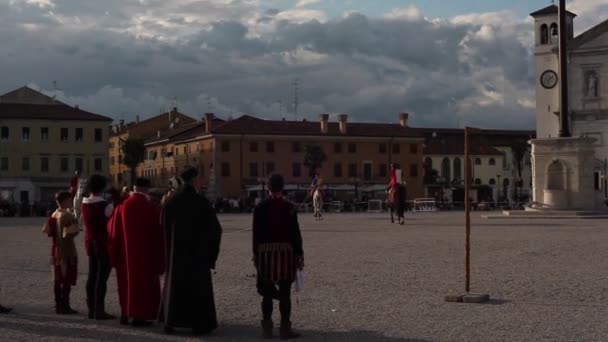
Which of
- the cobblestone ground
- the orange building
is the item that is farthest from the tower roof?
the cobblestone ground

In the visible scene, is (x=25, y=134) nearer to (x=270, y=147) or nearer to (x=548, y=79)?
(x=270, y=147)

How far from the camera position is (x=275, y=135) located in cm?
9881

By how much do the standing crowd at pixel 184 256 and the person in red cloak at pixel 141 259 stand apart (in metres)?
0.01

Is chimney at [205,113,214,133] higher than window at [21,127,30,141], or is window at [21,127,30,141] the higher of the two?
chimney at [205,113,214,133]

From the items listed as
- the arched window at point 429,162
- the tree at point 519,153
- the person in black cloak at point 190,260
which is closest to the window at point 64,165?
the arched window at point 429,162

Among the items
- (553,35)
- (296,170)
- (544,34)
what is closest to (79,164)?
(296,170)

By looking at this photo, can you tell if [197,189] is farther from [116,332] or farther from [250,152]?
[250,152]

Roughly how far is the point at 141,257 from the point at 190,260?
670mm

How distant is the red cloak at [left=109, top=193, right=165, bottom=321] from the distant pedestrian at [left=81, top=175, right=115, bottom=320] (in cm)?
69

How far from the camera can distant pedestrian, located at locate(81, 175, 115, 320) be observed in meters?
10.8

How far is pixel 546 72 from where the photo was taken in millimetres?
94062

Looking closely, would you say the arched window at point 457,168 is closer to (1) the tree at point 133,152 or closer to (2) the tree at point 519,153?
(2) the tree at point 519,153

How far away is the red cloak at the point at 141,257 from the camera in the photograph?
9945 millimetres

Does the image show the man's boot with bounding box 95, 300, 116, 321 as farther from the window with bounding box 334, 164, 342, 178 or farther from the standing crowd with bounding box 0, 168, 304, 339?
the window with bounding box 334, 164, 342, 178
